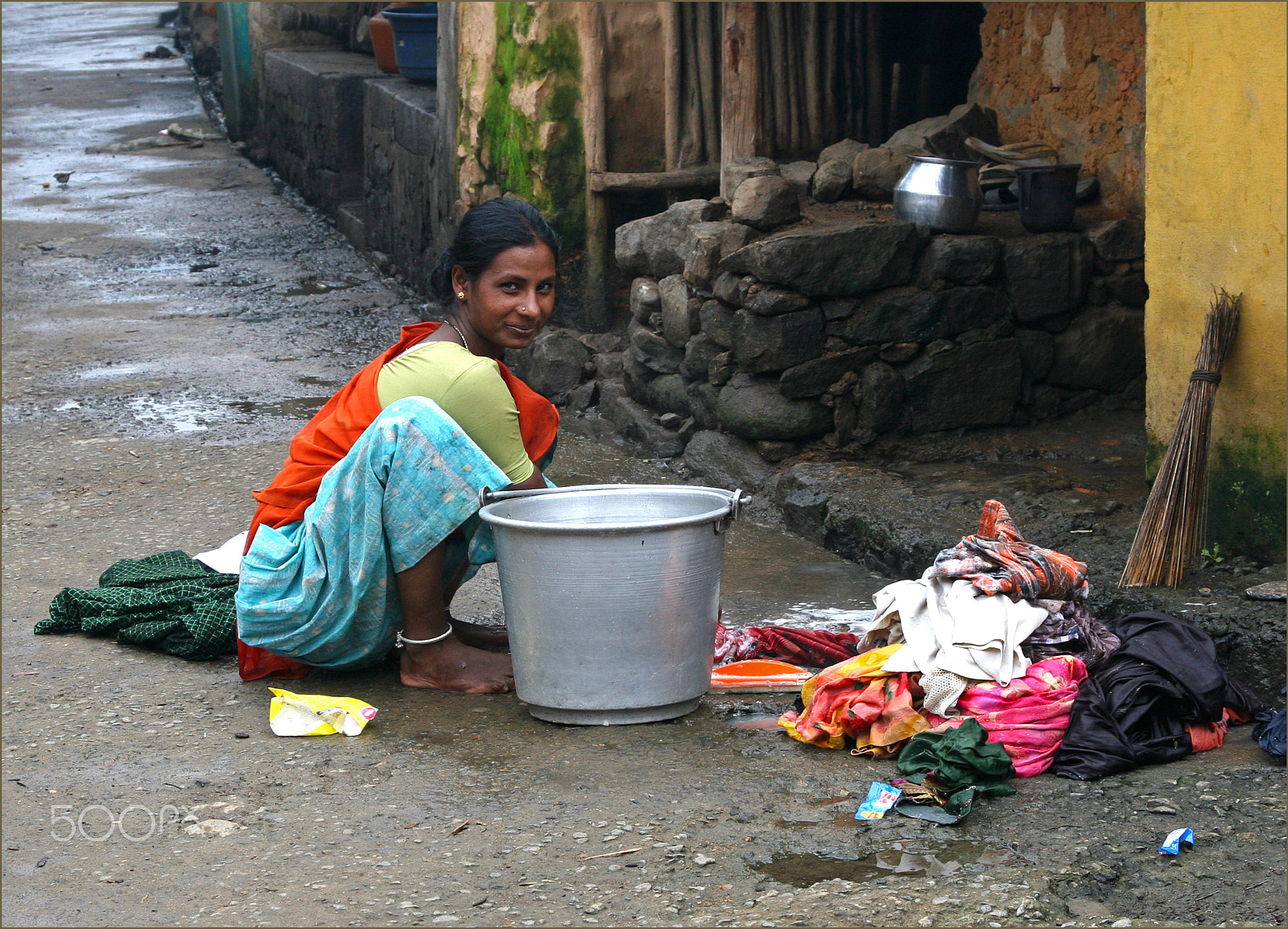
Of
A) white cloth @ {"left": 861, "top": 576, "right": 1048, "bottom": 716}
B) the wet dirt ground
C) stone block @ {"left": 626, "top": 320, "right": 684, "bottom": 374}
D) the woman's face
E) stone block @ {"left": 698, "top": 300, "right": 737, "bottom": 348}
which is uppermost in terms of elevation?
the woman's face

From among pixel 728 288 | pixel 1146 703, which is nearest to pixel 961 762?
pixel 1146 703

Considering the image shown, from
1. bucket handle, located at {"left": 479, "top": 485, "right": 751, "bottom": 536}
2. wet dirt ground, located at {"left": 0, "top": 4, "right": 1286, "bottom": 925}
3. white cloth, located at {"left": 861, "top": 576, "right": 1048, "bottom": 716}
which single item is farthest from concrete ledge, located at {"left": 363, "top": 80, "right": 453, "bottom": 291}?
white cloth, located at {"left": 861, "top": 576, "right": 1048, "bottom": 716}

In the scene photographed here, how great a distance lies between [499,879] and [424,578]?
0.88 meters

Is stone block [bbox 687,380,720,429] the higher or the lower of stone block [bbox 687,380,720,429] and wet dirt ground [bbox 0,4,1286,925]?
the higher

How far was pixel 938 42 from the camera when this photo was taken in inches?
241

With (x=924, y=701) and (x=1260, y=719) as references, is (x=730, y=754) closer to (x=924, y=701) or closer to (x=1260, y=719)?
(x=924, y=701)

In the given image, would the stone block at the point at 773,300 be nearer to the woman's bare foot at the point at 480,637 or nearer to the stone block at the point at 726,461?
the stone block at the point at 726,461

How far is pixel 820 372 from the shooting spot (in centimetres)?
482

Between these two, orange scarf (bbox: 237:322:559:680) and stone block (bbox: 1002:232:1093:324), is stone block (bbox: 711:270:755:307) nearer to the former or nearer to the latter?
stone block (bbox: 1002:232:1093:324)

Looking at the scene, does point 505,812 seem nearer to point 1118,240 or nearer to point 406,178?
point 1118,240

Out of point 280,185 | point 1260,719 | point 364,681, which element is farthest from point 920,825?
point 280,185

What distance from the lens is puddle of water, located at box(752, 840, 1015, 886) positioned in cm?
233

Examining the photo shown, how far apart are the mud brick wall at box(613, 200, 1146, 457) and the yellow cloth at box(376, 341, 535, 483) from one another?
189cm

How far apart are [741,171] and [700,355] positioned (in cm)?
71
